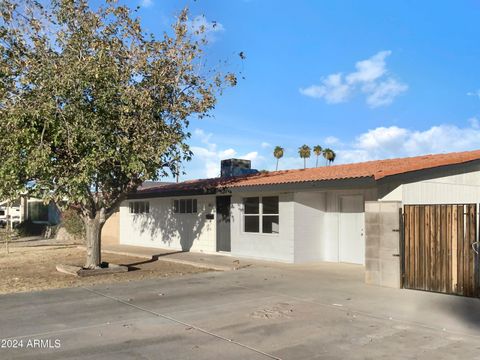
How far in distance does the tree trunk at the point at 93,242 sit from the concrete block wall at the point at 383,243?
24.9 feet

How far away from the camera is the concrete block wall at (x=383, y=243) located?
427 inches

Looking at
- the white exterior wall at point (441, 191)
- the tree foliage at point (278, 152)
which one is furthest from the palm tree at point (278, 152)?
the white exterior wall at point (441, 191)

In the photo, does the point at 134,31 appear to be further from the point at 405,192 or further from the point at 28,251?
the point at 28,251

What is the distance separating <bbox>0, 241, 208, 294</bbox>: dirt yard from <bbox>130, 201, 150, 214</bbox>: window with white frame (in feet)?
14.8

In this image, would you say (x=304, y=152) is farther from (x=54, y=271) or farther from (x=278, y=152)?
(x=54, y=271)

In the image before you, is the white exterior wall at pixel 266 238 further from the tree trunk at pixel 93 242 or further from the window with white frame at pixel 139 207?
the window with white frame at pixel 139 207

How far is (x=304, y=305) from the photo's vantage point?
9.16 metres

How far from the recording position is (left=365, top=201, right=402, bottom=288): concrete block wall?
427 inches

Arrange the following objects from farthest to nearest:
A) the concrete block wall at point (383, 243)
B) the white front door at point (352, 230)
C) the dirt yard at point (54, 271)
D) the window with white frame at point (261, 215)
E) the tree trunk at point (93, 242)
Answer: the window with white frame at point (261, 215), the white front door at point (352, 230), the tree trunk at point (93, 242), the dirt yard at point (54, 271), the concrete block wall at point (383, 243)

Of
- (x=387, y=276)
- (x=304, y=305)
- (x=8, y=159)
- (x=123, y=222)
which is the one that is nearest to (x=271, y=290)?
(x=304, y=305)

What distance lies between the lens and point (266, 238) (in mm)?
16734

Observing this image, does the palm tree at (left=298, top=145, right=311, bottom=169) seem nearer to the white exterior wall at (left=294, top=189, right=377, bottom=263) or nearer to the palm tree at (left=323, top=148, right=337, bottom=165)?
the palm tree at (left=323, top=148, right=337, bottom=165)

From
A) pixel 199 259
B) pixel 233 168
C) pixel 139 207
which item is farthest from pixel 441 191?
pixel 139 207

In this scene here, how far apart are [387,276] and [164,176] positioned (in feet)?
21.3
